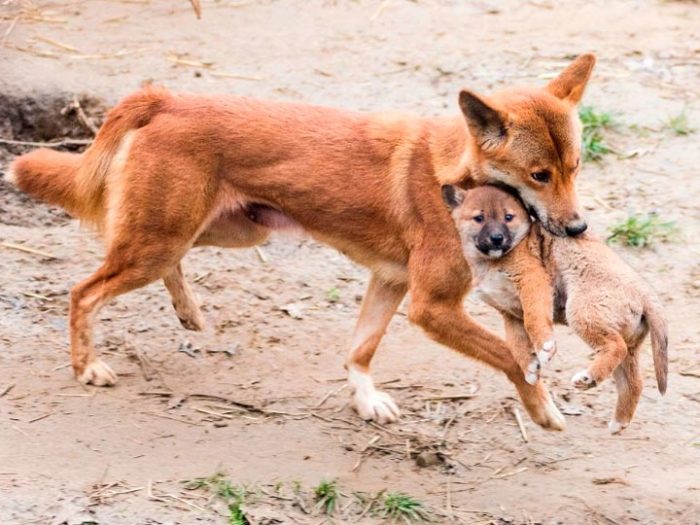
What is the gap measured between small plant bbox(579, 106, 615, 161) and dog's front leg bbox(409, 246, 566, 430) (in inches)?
110

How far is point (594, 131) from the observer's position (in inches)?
343

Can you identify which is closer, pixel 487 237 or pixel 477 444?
pixel 487 237

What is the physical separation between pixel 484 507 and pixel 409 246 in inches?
51.5

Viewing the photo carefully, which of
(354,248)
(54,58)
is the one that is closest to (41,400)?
(354,248)

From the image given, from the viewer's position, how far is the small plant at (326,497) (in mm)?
5590

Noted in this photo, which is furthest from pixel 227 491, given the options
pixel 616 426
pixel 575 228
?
pixel 575 228

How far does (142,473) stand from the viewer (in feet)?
18.8

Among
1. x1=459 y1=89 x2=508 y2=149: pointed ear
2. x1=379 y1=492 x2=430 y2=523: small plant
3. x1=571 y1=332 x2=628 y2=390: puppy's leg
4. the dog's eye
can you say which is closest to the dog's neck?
x1=459 y1=89 x2=508 y2=149: pointed ear

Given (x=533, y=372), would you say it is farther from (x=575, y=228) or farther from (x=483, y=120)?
(x=483, y=120)

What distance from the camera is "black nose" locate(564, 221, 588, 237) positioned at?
5.57 meters

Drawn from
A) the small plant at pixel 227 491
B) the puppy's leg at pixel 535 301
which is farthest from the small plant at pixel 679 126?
the small plant at pixel 227 491

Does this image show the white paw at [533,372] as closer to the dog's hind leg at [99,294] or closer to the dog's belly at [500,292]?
the dog's belly at [500,292]

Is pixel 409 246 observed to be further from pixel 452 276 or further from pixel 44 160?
pixel 44 160

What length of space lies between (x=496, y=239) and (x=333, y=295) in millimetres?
2088
